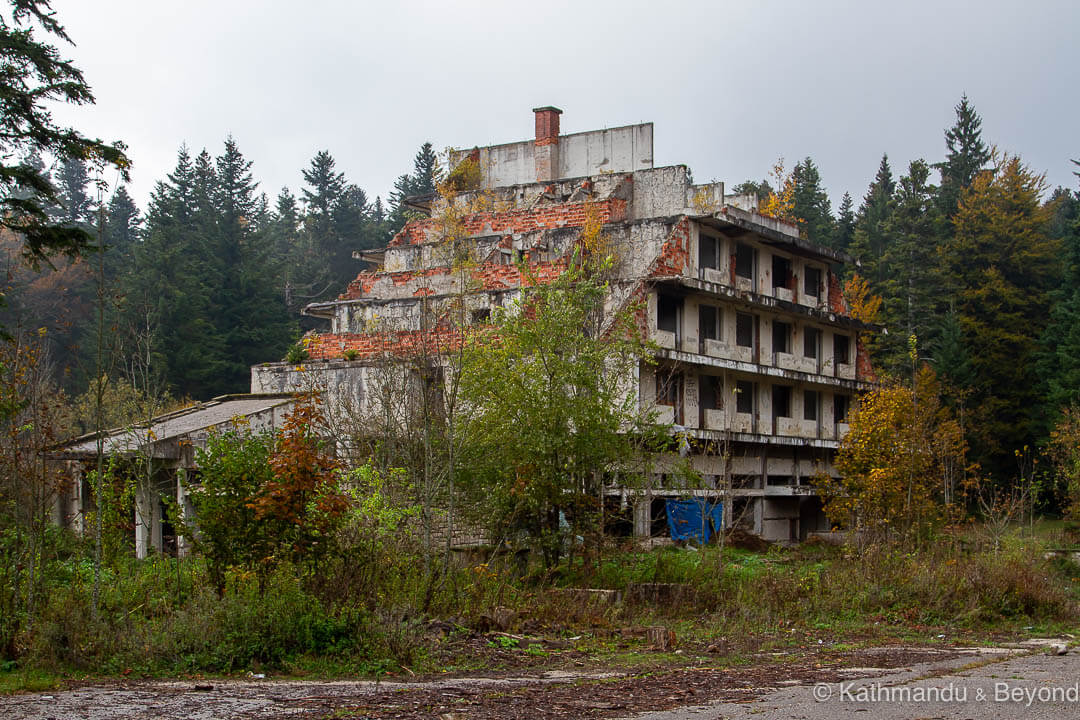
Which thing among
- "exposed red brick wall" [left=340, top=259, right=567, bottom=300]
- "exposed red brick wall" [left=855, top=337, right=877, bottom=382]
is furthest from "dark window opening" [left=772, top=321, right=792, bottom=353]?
"exposed red brick wall" [left=340, top=259, right=567, bottom=300]

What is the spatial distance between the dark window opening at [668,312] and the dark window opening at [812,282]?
335 inches

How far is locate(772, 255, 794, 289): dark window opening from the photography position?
43.6 metres

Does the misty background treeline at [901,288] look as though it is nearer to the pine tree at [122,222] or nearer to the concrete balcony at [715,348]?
the pine tree at [122,222]

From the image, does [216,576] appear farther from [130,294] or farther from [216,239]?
[216,239]

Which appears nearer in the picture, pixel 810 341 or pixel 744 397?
pixel 744 397

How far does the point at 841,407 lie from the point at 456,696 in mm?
37292

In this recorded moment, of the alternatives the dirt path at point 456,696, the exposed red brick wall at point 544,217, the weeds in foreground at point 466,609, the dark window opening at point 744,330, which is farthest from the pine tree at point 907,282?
the dirt path at point 456,696

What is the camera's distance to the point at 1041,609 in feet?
64.1

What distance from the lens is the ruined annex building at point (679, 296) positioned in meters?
38.4

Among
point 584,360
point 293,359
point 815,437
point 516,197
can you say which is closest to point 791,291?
point 815,437

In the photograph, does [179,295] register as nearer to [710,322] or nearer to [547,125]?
[547,125]

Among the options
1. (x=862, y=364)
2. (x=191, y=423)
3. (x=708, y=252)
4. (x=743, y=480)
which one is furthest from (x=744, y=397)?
(x=191, y=423)

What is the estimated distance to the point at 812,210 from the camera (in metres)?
72.5

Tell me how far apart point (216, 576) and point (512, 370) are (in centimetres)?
952
